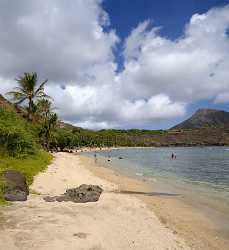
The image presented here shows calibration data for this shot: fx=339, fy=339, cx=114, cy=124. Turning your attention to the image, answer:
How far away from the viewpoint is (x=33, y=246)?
8.85 m

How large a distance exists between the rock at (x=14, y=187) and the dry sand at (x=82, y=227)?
511 millimetres

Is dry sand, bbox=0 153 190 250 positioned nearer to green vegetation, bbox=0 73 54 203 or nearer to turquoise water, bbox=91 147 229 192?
green vegetation, bbox=0 73 54 203

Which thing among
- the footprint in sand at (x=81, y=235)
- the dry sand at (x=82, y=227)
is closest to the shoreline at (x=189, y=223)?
the dry sand at (x=82, y=227)

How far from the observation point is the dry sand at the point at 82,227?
9328mm

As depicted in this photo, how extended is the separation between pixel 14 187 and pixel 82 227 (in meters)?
5.71

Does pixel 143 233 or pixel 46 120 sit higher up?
pixel 46 120

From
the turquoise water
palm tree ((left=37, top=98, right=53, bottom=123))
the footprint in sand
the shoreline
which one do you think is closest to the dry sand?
the footprint in sand

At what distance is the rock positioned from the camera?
1455 cm

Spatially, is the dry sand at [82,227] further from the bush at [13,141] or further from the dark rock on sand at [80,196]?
the bush at [13,141]

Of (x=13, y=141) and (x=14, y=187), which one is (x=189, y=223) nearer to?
A: (x=14, y=187)

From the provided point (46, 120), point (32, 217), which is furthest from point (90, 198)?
point (46, 120)

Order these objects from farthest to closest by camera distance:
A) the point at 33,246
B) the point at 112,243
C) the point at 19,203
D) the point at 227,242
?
the point at 19,203 < the point at 227,242 < the point at 112,243 < the point at 33,246

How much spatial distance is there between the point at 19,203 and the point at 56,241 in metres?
5.20

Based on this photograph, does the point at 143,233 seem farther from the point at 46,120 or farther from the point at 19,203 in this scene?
the point at 46,120
